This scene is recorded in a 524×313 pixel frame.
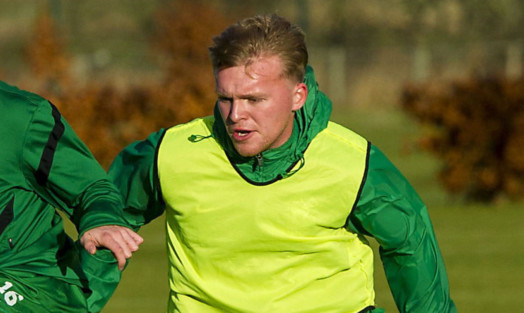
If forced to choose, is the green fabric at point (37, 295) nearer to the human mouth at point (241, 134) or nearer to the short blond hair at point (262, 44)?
the human mouth at point (241, 134)

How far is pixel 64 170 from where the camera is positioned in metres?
4.66

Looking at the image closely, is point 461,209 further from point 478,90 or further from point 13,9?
point 13,9

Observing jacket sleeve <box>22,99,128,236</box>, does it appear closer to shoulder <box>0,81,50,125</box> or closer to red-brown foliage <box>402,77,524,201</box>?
shoulder <box>0,81,50,125</box>

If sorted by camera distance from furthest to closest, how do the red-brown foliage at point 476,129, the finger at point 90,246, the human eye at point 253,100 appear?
the red-brown foliage at point 476,129 → the human eye at point 253,100 → the finger at point 90,246

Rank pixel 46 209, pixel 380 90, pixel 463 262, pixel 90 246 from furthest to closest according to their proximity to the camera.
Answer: pixel 380 90, pixel 463 262, pixel 46 209, pixel 90 246

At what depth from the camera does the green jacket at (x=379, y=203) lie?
483 cm

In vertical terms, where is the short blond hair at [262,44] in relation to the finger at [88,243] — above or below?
above

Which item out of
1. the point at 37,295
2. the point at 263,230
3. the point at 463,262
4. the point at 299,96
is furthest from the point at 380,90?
the point at 37,295

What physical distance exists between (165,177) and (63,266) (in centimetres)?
55

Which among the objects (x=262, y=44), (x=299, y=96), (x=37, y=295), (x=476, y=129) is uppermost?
(x=262, y=44)

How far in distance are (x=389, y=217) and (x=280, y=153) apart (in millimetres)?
499

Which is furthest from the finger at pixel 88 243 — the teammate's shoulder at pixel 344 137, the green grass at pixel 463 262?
the green grass at pixel 463 262

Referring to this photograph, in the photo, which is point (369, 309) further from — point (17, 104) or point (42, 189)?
point (17, 104)

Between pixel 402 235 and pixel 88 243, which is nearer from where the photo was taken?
pixel 88 243
